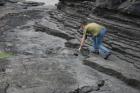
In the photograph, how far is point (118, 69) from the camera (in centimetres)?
1186

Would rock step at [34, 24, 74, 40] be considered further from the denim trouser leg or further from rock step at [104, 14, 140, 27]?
the denim trouser leg

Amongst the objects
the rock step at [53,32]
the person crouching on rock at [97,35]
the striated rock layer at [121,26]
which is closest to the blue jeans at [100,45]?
the person crouching on rock at [97,35]

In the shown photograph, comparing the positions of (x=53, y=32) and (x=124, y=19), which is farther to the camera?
(x=53, y=32)

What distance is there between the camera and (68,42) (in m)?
16.1

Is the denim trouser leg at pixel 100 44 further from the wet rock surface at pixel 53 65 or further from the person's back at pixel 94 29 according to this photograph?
the wet rock surface at pixel 53 65

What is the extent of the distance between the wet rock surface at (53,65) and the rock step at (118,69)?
4 centimetres

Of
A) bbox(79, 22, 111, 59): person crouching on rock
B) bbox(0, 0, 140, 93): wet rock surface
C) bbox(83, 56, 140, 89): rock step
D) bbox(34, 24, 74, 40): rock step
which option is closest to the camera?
bbox(0, 0, 140, 93): wet rock surface

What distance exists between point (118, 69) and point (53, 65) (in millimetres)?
2862

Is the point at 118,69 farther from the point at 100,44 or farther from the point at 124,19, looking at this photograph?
the point at 124,19

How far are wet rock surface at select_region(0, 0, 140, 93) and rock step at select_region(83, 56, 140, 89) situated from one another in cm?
4

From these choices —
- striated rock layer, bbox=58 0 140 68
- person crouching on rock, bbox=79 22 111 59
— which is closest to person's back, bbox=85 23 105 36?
person crouching on rock, bbox=79 22 111 59

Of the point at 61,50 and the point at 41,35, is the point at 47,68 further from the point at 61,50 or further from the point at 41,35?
the point at 41,35

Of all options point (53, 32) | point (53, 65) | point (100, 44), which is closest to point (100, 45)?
point (100, 44)

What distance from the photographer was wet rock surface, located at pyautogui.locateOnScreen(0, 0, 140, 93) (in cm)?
1051
